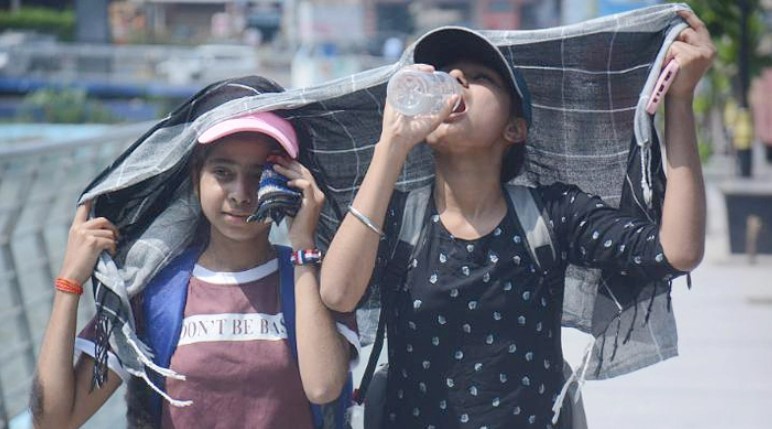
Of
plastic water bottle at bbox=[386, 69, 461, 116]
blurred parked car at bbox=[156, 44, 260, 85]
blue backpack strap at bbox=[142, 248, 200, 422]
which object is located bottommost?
blurred parked car at bbox=[156, 44, 260, 85]

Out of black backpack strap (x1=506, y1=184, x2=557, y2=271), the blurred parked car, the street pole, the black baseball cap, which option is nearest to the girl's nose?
the black baseball cap

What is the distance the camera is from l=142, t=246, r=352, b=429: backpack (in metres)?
2.70

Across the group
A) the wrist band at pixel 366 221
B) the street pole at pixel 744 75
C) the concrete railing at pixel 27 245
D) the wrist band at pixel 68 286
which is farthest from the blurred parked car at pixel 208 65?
the wrist band at pixel 366 221

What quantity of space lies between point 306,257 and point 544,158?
0.59 meters

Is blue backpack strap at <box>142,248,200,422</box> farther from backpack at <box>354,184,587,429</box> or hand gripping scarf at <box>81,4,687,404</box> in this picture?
backpack at <box>354,184,587,429</box>

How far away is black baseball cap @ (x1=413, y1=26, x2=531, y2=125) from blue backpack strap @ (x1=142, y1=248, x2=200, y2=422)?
0.64 meters

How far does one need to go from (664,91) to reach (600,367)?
1.97ft

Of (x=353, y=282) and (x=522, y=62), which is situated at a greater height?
(x=522, y=62)

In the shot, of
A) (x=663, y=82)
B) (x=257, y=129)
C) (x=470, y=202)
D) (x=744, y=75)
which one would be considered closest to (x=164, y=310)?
(x=257, y=129)

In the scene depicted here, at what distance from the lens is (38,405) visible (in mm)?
2723

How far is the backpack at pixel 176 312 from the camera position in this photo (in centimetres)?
270

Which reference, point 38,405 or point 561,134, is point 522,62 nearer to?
point 561,134

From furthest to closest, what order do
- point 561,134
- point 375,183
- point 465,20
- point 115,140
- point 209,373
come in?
point 465,20, point 115,140, point 561,134, point 209,373, point 375,183

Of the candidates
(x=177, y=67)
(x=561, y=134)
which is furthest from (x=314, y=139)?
(x=177, y=67)
